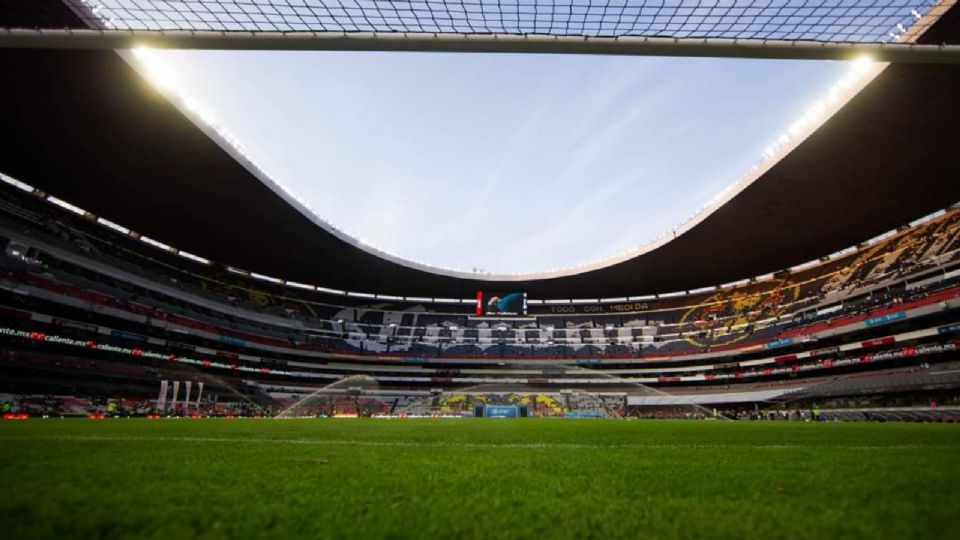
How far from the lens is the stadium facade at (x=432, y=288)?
886 inches

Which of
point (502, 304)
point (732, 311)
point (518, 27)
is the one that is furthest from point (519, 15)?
point (732, 311)

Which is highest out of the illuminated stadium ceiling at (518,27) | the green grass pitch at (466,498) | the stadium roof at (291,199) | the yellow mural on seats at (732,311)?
the stadium roof at (291,199)

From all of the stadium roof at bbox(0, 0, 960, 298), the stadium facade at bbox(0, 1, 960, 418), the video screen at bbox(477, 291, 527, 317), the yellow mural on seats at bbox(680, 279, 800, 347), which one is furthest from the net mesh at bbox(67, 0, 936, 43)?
the video screen at bbox(477, 291, 527, 317)

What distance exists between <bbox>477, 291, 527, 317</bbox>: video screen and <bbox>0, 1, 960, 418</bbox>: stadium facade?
0.25 metres

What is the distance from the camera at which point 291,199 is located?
30.8 meters

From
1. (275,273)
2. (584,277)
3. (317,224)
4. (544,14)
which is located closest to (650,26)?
(544,14)

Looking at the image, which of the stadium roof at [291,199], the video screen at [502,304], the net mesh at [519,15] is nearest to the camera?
the net mesh at [519,15]

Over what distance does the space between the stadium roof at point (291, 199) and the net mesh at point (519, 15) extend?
1366 centimetres

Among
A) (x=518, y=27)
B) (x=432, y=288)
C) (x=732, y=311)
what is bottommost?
(x=518, y=27)

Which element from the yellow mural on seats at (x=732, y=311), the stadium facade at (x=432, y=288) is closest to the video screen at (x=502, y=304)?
the stadium facade at (x=432, y=288)

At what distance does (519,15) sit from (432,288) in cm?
4779

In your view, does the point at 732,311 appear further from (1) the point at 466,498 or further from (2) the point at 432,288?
(1) the point at 466,498

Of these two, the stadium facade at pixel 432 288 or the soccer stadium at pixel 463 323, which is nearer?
the soccer stadium at pixel 463 323

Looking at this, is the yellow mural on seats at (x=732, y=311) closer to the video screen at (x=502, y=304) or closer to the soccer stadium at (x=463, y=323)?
the soccer stadium at (x=463, y=323)
